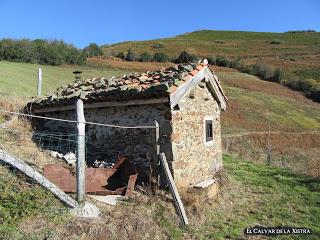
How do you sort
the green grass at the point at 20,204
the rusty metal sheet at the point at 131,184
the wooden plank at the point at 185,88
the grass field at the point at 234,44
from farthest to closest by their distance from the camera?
1. the grass field at the point at 234,44
2. the wooden plank at the point at 185,88
3. the rusty metal sheet at the point at 131,184
4. the green grass at the point at 20,204

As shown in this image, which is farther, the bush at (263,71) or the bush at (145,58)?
the bush at (145,58)

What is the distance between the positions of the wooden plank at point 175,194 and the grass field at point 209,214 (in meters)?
0.14

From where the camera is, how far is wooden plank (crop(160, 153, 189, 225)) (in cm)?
903

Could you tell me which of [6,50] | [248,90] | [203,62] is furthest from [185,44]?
[203,62]

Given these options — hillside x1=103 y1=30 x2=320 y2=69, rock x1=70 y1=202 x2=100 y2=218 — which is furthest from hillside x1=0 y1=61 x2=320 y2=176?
hillside x1=103 y1=30 x2=320 y2=69

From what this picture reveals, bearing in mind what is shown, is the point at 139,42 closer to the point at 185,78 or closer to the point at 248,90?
the point at 248,90

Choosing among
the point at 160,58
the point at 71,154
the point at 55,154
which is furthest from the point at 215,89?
the point at 160,58

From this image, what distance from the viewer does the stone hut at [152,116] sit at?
33.1 feet

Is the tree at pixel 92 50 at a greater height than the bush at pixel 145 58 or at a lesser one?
greater

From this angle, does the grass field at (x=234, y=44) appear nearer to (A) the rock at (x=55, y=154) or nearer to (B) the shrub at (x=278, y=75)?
(B) the shrub at (x=278, y=75)

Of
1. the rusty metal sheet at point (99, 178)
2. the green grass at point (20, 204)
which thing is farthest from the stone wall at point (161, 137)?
the green grass at point (20, 204)

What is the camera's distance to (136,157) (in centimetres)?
1038

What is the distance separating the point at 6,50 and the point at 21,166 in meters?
33.6

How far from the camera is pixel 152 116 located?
10.3m
